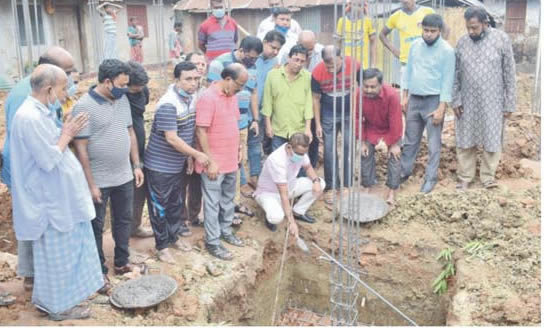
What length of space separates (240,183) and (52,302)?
3.21 meters

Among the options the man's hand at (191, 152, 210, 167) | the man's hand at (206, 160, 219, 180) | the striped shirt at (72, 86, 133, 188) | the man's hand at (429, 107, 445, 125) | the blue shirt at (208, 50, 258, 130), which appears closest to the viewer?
the striped shirt at (72, 86, 133, 188)

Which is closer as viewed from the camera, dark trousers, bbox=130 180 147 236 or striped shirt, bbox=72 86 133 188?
striped shirt, bbox=72 86 133 188

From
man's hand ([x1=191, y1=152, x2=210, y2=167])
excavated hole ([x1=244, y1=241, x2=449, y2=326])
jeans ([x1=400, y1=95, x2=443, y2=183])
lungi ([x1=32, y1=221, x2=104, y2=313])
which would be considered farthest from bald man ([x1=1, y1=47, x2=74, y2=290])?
jeans ([x1=400, y1=95, x2=443, y2=183])

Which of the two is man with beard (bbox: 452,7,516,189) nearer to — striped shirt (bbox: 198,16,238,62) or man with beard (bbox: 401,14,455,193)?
man with beard (bbox: 401,14,455,193)

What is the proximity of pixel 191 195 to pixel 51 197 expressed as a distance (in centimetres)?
214

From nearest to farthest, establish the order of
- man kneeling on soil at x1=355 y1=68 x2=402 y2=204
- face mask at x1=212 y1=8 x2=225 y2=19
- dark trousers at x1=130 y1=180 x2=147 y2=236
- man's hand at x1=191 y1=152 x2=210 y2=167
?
man's hand at x1=191 y1=152 x2=210 y2=167
dark trousers at x1=130 y1=180 x2=147 y2=236
man kneeling on soil at x1=355 y1=68 x2=402 y2=204
face mask at x1=212 y1=8 x2=225 y2=19

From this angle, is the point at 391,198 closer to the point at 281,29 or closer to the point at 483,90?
the point at 483,90

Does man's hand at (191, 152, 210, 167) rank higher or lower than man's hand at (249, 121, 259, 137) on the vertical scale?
lower

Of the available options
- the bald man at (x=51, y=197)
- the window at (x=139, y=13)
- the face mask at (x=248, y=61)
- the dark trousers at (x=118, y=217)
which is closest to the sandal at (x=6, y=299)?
the bald man at (x=51, y=197)

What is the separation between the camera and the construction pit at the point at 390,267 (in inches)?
187

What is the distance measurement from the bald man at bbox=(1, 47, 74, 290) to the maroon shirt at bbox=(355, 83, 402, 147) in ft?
10.4

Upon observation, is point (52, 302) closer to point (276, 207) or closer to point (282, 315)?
point (276, 207)

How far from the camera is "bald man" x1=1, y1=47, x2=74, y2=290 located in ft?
13.4

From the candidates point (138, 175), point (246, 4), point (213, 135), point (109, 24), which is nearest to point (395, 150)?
point (213, 135)
